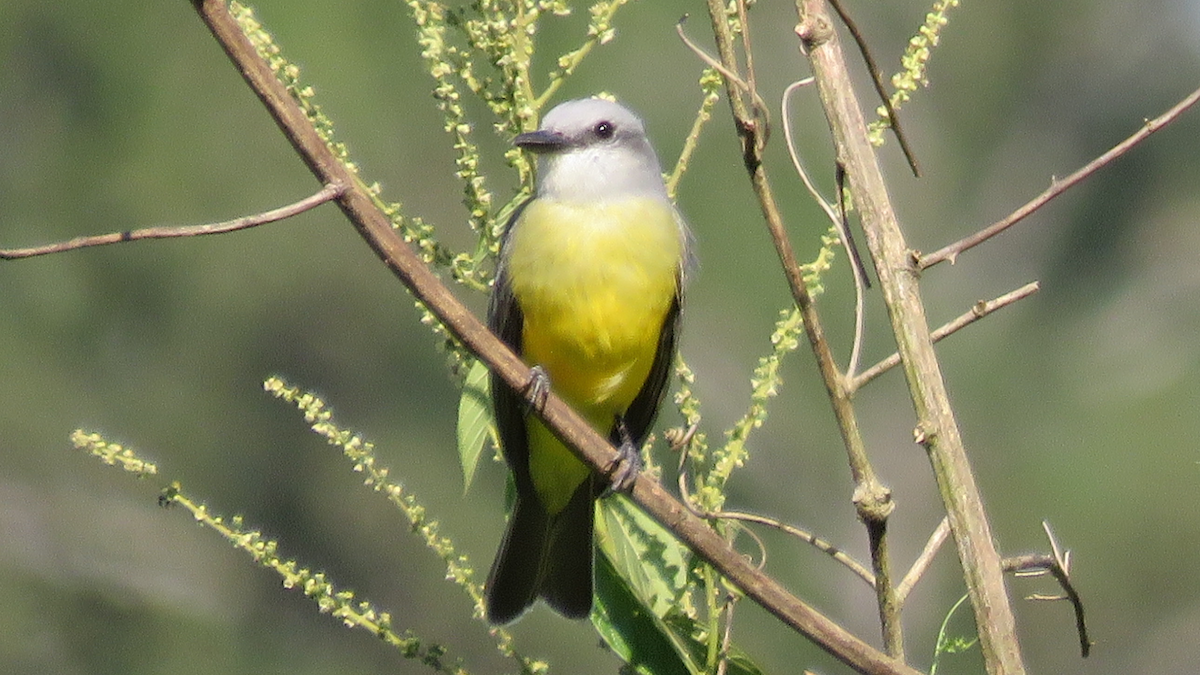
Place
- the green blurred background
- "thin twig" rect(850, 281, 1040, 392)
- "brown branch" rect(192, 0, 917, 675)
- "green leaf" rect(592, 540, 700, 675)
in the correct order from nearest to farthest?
"brown branch" rect(192, 0, 917, 675), "thin twig" rect(850, 281, 1040, 392), "green leaf" rect(592, 540, 700, 675), the green blurred background

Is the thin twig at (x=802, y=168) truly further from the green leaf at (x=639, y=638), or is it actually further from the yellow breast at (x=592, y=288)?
the yellow breast at (x=592, y=288)

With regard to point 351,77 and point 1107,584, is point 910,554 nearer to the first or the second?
point 1107,584

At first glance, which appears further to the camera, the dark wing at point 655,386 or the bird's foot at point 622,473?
the dark wing at point 655,386

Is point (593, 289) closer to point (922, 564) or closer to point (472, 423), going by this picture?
point (472, 423)


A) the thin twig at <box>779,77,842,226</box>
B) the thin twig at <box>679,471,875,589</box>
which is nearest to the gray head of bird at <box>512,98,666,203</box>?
the thin twig at <box>779,77,842,226</box>

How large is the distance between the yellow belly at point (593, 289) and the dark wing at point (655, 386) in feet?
0.05

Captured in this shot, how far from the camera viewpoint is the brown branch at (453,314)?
4.12ft

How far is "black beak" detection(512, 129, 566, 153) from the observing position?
1.88 metres

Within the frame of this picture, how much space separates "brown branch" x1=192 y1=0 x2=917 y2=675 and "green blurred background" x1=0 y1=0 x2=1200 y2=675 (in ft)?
22.0

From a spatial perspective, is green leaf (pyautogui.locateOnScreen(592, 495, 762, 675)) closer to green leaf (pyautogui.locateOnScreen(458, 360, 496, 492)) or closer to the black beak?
green leaf (pyautogui.locateOnScreen(458, 360, 496, 492))

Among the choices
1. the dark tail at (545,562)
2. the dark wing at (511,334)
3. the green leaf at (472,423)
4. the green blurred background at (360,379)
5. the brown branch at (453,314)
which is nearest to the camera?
the brown branch at (453,314)

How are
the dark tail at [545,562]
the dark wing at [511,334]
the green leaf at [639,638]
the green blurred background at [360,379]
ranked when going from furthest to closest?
the green blurred background at [360,379]
the dark wing at [511,334]
the dark tail at [545,562]
the green leaf at [639,638]

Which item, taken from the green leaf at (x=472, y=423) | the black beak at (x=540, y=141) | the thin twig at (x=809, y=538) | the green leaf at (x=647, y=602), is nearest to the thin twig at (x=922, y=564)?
the thin twig at (x=809, y=538)

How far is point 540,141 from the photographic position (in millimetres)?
2215
